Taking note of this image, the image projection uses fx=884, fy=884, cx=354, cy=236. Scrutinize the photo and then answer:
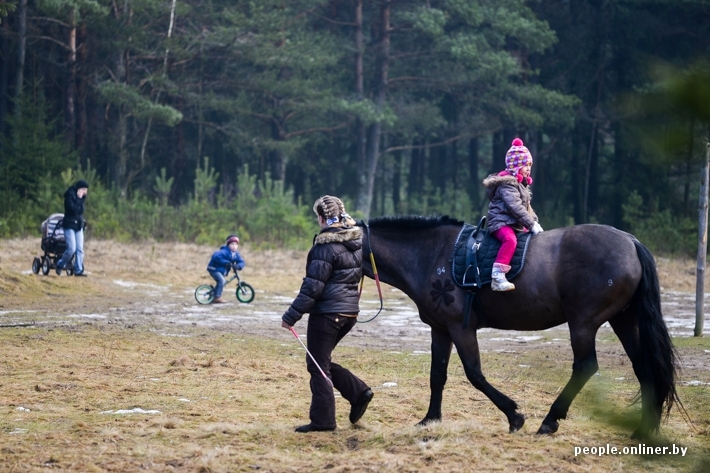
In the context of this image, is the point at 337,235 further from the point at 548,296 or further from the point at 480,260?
the point at 548,296

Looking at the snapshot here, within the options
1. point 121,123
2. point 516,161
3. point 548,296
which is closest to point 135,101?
point 121,123

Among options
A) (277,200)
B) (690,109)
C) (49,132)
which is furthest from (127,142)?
(690,109)

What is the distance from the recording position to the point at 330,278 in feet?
20.7

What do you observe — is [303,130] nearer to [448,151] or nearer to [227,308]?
[448,151]

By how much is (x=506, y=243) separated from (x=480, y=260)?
0.23 m

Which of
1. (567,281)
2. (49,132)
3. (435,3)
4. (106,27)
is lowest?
(567,281)

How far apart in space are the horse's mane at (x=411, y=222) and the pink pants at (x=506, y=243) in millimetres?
420

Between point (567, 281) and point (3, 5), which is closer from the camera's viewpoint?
point (567, 281)

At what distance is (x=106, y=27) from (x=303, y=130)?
407 inches

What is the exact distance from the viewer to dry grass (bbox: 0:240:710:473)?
516 cm

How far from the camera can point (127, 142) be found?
113ft

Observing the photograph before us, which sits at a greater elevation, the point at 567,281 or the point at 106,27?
the point at 106,27

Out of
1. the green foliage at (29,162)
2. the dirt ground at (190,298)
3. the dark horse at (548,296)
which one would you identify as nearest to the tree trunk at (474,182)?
the dirt ground at (190,298)

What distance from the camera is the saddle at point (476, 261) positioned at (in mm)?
6410
